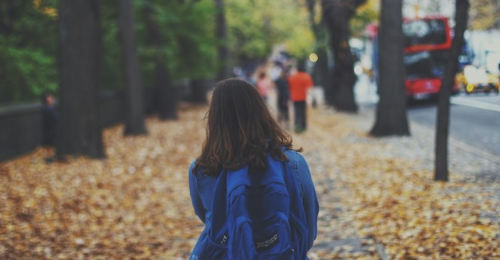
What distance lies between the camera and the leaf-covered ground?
21.7 feet

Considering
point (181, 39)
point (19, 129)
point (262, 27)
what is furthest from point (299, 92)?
point (262, 27)

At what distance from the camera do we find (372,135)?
54.3 ft

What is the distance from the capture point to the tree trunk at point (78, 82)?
43.9 ft

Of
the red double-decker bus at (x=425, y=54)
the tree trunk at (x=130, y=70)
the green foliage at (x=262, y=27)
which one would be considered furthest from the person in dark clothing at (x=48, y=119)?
the green foliage at (x=262, y=27)

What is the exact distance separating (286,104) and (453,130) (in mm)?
6699

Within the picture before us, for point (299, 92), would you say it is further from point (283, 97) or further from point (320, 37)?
point (320, 37)

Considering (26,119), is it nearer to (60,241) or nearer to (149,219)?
(149,219)

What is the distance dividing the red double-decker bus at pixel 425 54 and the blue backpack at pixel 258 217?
26476 millimetres

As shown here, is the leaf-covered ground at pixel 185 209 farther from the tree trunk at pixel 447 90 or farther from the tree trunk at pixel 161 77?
the tree trunk at pixel 161 77

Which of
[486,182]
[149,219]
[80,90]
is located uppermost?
[80,90]

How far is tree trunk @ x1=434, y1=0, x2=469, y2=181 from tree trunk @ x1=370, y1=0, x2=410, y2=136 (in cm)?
682

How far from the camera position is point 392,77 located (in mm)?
16047

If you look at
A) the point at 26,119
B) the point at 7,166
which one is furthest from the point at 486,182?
the point at 26,119

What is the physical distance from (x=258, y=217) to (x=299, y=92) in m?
16.2
